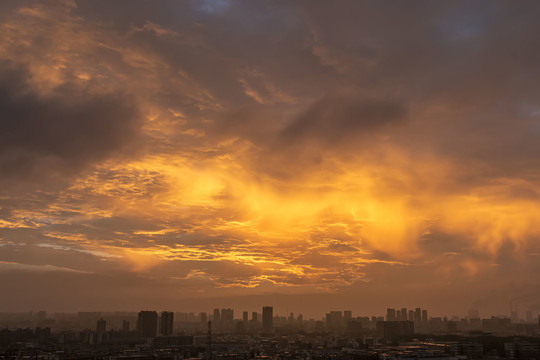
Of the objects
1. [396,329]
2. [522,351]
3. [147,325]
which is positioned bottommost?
[396,329]

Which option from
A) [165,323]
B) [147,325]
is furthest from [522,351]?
[147,325]

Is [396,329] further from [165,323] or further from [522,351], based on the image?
[165,323]

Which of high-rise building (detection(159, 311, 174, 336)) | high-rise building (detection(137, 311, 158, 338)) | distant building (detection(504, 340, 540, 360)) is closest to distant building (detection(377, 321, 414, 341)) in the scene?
distant building (detection(504, 340, 540, 360))

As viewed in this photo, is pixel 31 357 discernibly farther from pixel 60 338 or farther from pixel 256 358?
pixel 60 338

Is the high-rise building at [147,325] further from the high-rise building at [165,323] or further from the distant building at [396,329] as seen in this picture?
the distant building at [396,329]

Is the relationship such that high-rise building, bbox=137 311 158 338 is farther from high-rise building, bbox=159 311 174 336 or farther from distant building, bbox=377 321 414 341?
distant building, bbox=377 321 414 341

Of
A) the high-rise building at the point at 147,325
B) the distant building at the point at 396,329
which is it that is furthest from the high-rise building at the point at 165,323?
the distant building at the point at 396,329

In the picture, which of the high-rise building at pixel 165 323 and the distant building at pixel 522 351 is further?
the high-rise building at pixel 165 323

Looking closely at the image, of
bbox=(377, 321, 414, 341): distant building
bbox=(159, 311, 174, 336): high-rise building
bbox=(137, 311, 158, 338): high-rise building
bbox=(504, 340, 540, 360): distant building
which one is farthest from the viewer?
bbox=(159, 311, 174, 336): high-rise building

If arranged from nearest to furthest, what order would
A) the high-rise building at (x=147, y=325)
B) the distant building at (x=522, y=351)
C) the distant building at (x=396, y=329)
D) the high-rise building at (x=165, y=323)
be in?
the distant building at (x=522, y=351), the distant building at (x=396, y=329), the high-rise building at (x=147, y=325), the high-rise building at (x=165, y=323)
